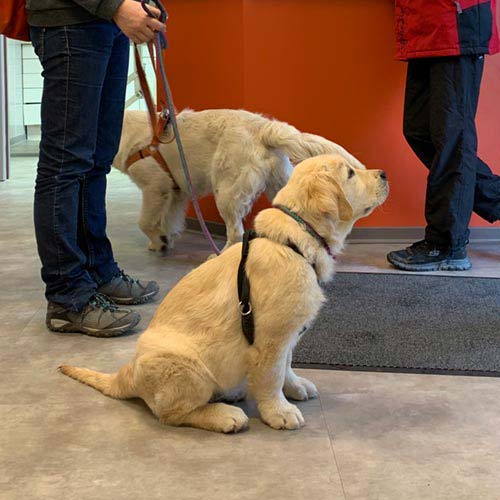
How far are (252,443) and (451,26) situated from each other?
2.40 metres

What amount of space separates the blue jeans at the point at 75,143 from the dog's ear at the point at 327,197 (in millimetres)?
1009

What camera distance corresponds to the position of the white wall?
8632mm

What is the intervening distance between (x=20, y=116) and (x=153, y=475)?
808cm

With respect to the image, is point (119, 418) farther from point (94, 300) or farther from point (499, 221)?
point (499, 221)

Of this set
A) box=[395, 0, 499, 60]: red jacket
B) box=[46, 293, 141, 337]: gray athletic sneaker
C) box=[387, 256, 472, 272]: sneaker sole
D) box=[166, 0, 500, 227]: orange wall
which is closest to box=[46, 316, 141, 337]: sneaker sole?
box=[46, 293, 141, 337]: gray athletic sneaker

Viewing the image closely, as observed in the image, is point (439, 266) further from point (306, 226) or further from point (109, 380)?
point (109, 380)

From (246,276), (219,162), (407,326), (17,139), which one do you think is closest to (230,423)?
(246,276)

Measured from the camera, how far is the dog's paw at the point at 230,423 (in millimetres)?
2025

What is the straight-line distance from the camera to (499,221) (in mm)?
4336

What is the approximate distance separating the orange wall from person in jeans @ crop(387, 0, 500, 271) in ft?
1.25

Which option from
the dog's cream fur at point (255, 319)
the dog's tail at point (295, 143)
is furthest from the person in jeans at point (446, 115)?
the dog's cream fur at point (255, 319)

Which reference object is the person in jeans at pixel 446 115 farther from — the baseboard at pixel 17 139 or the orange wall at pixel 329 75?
the baseboard at pixel 17 139

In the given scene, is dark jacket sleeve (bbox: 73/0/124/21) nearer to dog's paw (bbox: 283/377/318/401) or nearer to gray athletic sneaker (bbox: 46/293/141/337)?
gray athletic sneaker (bbox: 46/293/141/337)

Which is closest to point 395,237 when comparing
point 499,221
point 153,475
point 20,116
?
point 499,221
